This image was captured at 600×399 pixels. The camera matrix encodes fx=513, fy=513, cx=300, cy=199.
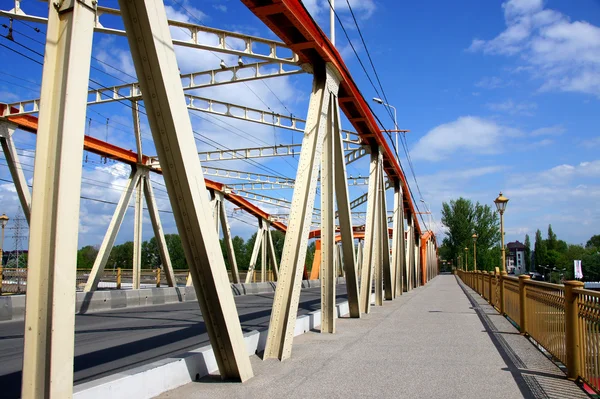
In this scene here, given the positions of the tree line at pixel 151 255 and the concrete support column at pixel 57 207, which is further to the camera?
the tree line at pixel 151 255

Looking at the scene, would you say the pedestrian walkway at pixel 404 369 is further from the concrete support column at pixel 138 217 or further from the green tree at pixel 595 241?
the green tree at pixel 595 241

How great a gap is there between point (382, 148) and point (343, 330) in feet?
28.5

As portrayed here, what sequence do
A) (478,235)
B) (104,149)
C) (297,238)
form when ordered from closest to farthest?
(297,238) < (104,149) < (478,235)

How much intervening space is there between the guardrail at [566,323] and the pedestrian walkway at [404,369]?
0.23m

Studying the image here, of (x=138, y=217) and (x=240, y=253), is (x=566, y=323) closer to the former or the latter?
(x=138, y=217)

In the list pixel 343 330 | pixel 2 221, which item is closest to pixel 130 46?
pixel 343 330

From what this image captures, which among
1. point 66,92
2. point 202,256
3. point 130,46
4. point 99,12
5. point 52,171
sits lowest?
point 202,256

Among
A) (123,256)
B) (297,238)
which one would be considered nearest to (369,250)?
(297,238)

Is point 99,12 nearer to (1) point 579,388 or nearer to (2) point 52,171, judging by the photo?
(2) point 52,171

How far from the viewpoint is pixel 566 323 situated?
22.5 ft

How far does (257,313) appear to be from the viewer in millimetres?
16500

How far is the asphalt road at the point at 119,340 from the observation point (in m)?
7.60

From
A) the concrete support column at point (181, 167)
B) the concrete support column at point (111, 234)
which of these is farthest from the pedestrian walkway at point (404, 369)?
the concrete support column at point (111, 234)

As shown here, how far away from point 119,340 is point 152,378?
5380 mm
